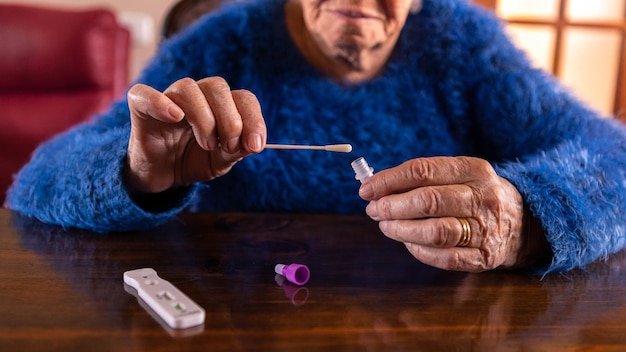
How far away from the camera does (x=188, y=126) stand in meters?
0.87

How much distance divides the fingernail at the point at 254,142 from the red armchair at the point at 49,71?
1691 mm

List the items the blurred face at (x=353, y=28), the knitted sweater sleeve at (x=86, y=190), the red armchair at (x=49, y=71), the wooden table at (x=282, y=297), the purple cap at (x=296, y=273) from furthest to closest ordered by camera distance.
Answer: the red armchair at (x=49, y=71)
the blurred face at (x=353, y=28)
the knitted sweater sleeve at (x=86, y=190)
the purple cap at (x=296, y=273)
the wooden table at (x=282, y=297)

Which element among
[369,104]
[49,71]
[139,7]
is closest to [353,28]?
[369,104]

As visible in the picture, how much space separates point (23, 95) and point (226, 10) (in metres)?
1.43

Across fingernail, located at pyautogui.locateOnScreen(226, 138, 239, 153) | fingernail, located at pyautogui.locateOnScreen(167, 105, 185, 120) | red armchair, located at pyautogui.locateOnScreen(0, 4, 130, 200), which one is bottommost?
red armchair, located at pyautogui.locateOnScreen(0, 4, 130, 200)

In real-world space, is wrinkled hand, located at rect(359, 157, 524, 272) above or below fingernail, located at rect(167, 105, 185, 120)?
below

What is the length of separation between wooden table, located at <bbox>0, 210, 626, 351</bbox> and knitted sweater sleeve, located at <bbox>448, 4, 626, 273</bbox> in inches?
2.6

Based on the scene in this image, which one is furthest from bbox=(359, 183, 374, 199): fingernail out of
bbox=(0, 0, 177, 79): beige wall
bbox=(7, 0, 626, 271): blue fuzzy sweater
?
bbox=(0, 0, 177, 79): beige wall

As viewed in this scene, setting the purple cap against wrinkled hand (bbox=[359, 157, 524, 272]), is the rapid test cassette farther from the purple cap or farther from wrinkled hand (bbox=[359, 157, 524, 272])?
wrinkled hand (bbox=[359, 157, 524, 272])

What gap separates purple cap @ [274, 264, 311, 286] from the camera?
29.0 inches

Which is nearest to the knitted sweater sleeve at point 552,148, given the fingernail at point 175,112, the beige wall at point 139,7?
the fingernail at point 175,112

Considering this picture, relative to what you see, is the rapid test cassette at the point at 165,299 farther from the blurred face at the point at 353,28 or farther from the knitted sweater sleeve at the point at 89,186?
the blurred face at the point at 353,28

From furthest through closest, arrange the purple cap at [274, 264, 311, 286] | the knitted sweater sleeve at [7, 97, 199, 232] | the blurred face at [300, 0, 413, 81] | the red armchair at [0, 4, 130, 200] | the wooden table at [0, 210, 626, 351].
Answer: the red armchair at [0, 4, 130, 200] → the blurred face at [300, 0, 413, 81] → the knitted sweater sleeve at [7, 97, 199, 232] → the purple cap at [274, 264, 311, 286] → the wooden table at [0, 210, 626, 351]

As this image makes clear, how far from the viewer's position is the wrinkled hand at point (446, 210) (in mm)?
768
